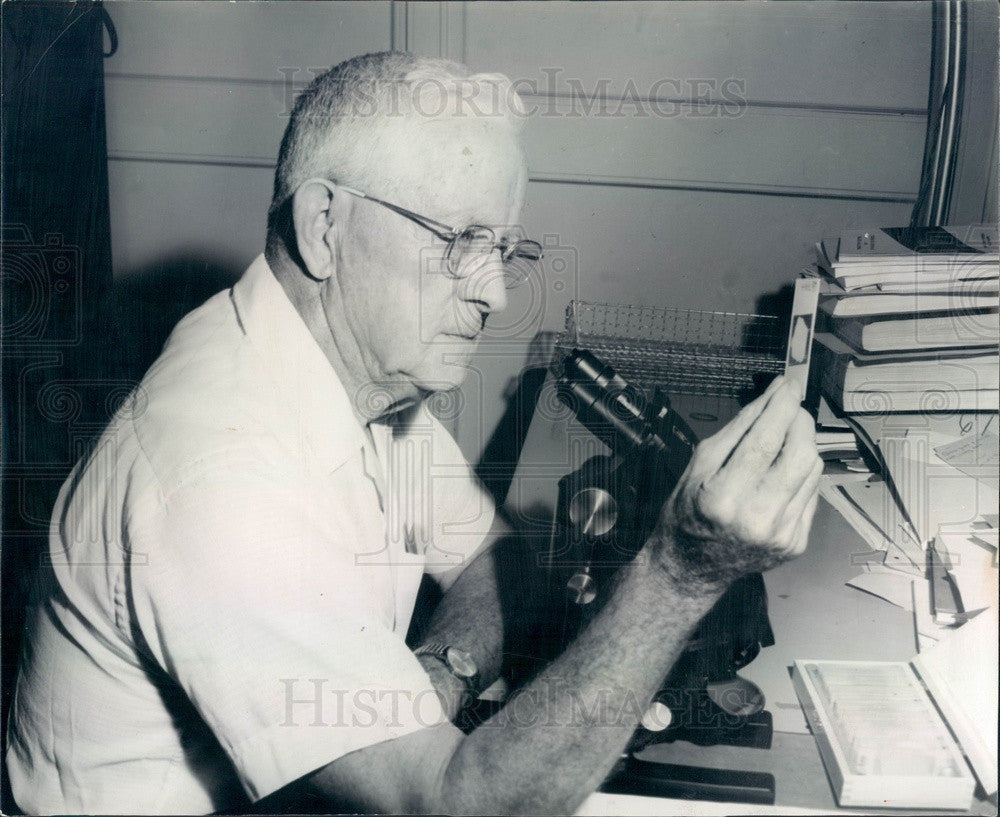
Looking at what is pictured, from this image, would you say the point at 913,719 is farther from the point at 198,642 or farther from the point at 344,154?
the point at 344,154

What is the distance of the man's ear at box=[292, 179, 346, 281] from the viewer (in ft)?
2.93

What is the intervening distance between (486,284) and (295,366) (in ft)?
0.90

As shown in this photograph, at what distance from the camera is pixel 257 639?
0.74 meters

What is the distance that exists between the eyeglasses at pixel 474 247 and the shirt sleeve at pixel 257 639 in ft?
1.11

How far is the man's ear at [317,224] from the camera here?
A: 0.89 metres

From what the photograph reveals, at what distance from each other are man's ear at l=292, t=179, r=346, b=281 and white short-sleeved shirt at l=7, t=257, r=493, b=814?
0.06m

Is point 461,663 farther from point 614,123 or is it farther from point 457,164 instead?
point 614,123

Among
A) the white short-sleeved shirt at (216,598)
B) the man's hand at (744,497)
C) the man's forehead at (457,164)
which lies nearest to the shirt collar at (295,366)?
the white short-sleeved shirt at (216,598)

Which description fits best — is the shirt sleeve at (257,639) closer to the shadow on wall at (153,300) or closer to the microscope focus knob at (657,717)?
the microscope focus knob at (657,717)

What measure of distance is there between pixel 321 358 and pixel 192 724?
1.48 feet

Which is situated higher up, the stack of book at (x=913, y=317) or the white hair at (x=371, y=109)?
the white hair at (x=371, y=109)

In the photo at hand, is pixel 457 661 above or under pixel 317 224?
under

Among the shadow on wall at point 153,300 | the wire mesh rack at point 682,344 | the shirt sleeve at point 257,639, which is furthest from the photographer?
the wire mesh rack at point 682,344

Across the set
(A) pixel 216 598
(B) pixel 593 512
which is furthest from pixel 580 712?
(A) pixel 216 598
